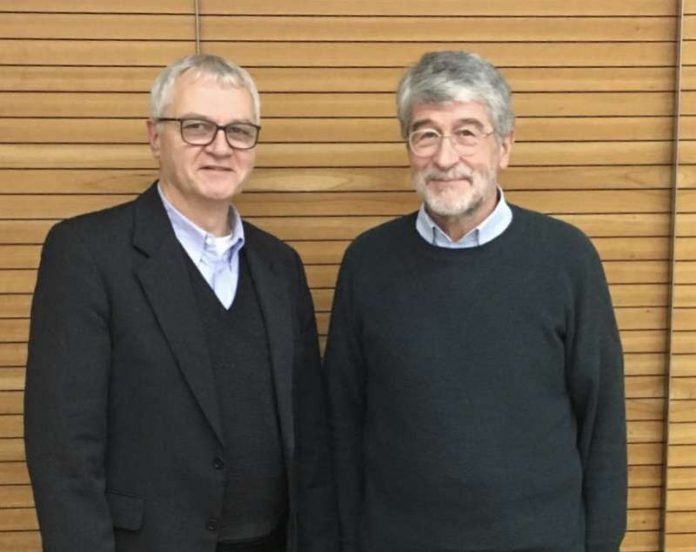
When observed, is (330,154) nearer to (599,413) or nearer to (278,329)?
(278,329)

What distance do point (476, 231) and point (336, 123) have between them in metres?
0.97

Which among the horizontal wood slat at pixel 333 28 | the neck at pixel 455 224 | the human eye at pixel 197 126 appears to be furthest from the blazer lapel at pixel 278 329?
the horizontal wood slat at pixel 333 28

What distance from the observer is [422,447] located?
1.99 meters

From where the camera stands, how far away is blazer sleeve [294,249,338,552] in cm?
225

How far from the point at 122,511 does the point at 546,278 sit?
47.0 inches

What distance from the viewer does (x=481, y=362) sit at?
1.98 meters

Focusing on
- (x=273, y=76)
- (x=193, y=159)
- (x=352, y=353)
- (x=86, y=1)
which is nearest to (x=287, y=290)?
(x=352, y=353)

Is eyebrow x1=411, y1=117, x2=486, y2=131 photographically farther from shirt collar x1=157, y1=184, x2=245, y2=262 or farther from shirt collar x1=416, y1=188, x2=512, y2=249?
shirt collar x1=157, y1=184, x2=245, y2=262

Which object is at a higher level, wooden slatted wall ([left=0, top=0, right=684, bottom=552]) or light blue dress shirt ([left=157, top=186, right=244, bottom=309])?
wooden slatted wall ([left=0, top=0, right=684, bottom=552])

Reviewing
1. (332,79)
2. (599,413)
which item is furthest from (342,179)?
(599,413)

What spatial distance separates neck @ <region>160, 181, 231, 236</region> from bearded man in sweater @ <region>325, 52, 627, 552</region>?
453 millimetres

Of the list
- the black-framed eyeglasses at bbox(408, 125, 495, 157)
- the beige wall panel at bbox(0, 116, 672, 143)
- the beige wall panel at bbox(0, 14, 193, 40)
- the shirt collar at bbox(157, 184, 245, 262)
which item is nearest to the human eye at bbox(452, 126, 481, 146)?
the black-framed eyeglasses at bbox(408, 125, 495, 157)

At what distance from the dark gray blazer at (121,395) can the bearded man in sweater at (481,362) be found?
37 cm

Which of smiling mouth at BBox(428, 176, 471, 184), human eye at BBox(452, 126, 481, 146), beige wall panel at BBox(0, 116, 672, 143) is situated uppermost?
beige wall panel at BBox(0, 116, 672, 143)
